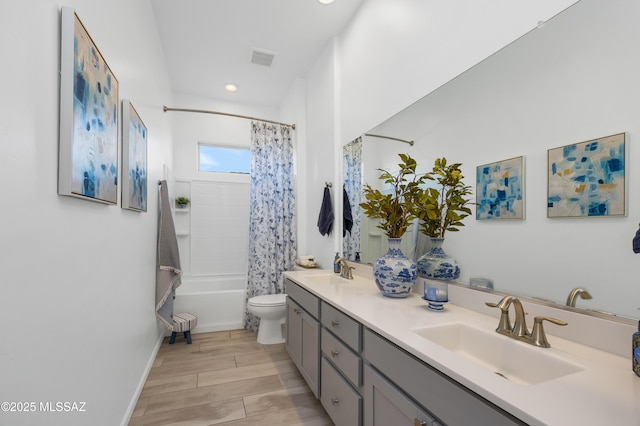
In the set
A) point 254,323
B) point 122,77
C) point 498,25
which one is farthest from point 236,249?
A: point 498,25

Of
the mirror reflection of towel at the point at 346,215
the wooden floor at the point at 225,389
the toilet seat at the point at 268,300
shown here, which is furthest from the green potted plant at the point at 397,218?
the toilet seat at the point at 268,300

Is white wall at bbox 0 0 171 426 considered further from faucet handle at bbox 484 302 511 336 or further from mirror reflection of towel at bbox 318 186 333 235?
mirror reflection of towel at bbox 318 186 333 235

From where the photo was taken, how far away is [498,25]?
1.32m

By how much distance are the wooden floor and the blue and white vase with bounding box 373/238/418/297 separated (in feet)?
3.08

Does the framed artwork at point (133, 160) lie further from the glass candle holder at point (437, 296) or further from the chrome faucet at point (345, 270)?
the glass candle holder at point (437, 296)

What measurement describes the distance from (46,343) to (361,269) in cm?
189

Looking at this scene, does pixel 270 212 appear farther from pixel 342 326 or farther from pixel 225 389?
pixel 342 326

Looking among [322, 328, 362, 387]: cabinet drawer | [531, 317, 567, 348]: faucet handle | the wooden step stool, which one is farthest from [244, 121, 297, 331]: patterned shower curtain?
[531, 317, 567, 348]: faucet handle

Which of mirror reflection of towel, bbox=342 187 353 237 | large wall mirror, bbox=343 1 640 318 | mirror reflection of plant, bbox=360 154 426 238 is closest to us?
large wall mirror, bbox=343 1 640 318

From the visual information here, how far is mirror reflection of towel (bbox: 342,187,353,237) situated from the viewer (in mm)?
2564

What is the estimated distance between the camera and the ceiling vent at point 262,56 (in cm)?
Answer: 304

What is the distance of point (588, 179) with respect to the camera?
0.99 metres

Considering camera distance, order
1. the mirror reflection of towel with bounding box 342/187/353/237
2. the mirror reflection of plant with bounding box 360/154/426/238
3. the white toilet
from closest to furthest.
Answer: the mirror reflection of plant with bounding box 360/154/426/238
the mirror reflection of towel with bounding box 342/187/353/237
the white toilet

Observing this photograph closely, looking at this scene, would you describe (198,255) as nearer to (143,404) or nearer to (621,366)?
(143,404)
